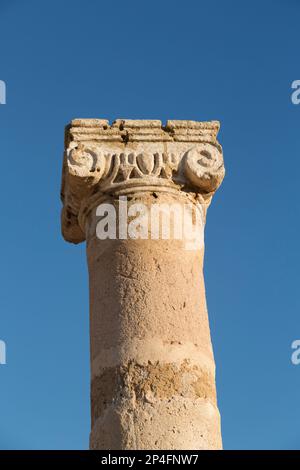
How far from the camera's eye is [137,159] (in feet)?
28.8

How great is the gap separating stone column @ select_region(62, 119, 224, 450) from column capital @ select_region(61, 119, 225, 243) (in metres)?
0.01

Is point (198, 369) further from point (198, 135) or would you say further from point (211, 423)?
point (198, 135)

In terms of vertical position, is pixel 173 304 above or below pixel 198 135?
below

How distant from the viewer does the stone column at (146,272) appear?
7457mm

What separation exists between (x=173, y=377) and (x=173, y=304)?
74 cm

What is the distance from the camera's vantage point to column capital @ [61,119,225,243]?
28.6 ft

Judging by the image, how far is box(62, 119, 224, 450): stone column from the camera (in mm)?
7457

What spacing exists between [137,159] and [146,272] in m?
1.37

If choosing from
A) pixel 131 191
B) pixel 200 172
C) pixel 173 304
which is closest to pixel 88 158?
pixel 131 191

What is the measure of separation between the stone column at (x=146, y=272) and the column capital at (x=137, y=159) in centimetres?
1

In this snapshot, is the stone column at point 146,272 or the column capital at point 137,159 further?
the column capital at point 137,159

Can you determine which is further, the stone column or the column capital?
the column capital

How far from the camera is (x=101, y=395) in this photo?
25.3 feet

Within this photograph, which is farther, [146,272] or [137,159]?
[137,159]
